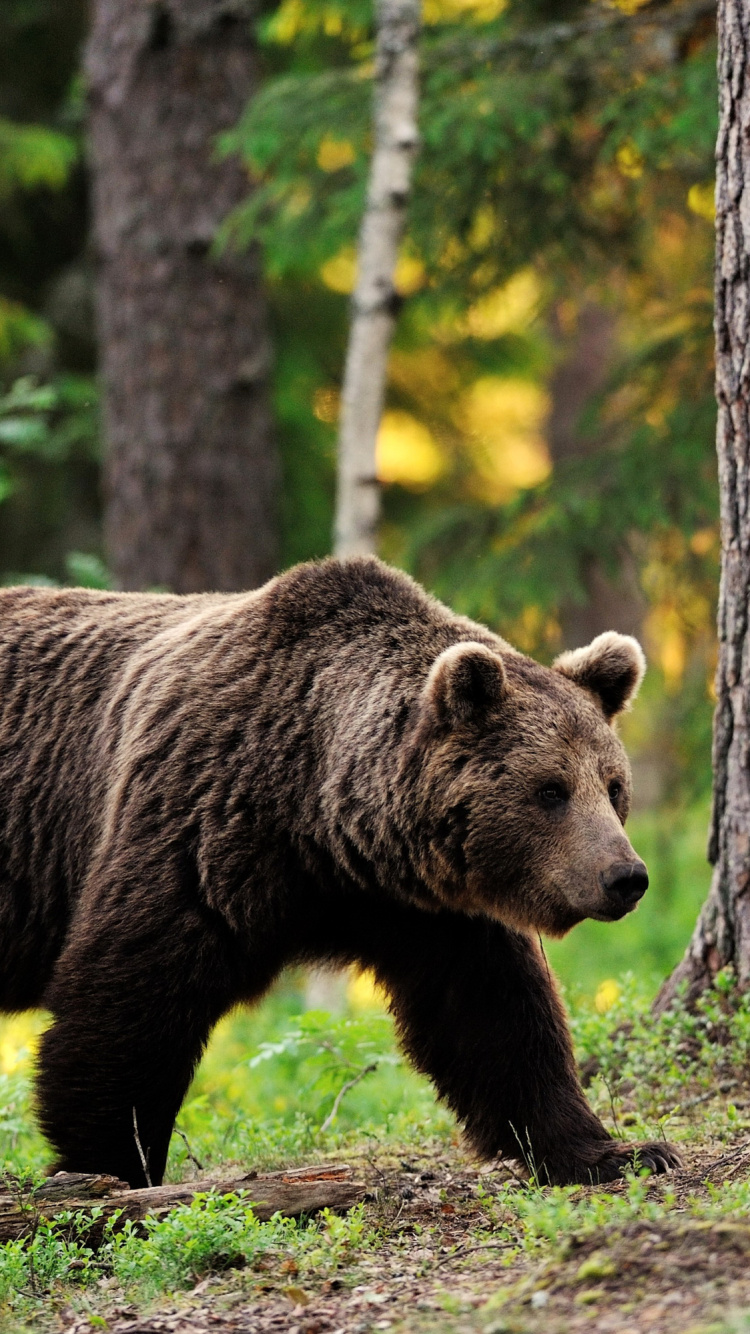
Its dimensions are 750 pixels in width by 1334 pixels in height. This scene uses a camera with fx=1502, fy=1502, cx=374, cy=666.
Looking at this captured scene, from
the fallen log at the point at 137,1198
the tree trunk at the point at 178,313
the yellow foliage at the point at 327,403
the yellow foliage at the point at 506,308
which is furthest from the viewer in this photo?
the yellow foliage at the point at 327,403

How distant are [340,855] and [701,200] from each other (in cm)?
635

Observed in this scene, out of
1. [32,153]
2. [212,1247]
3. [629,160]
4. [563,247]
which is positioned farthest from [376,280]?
[212,1247]

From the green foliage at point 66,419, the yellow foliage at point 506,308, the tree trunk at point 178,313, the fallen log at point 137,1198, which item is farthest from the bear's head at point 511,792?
the green foliage at point 66,419

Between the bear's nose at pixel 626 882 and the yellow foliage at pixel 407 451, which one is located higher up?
the yellow foliage at pixel 407 451

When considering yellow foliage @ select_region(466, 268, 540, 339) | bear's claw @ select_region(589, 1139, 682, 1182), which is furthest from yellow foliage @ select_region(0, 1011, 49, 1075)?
yellow foliage @ select_region(466, 268, 540, 339)

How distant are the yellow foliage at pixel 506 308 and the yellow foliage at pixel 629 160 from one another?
106 cm

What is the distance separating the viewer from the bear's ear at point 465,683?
16.3ft

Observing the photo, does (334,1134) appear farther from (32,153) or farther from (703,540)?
(32,153)

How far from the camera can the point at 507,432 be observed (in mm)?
24641

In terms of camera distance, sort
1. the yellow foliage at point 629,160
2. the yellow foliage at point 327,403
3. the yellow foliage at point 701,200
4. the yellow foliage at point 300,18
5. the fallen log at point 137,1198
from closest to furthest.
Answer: the fallen log at point 137,1198, the yellow foliage at point 629,160, the yellow foliage at point 701,200, the yellow foliage at point 300,18, the yellow foliage at point 327,403

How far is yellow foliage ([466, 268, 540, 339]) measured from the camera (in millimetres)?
10680

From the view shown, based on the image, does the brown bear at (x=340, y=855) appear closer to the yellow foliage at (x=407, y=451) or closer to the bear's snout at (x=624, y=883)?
the bear's snout at (x=624, y=883)

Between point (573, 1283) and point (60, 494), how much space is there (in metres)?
14.3

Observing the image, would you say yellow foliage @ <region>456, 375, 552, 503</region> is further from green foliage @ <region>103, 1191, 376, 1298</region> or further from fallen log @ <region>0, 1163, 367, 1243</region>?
green foliage @ <region>103, 1191, 376, 1298</region>
